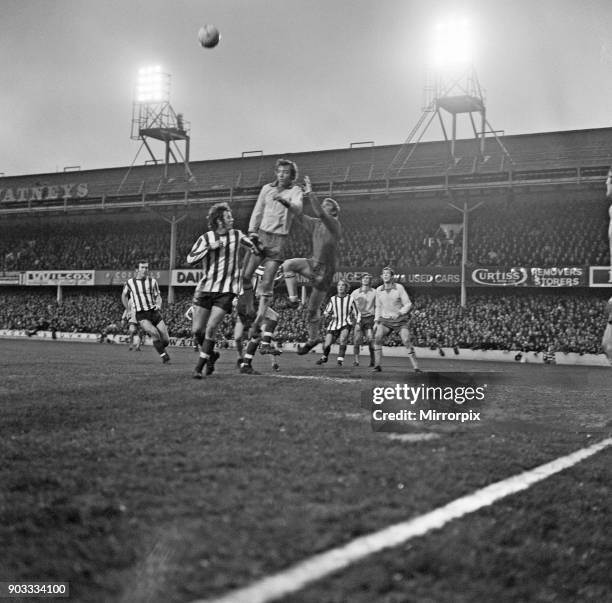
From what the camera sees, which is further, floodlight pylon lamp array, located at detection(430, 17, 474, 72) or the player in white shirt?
floodlight pylon lamp array, located at detection(430, 17, 474, 72)

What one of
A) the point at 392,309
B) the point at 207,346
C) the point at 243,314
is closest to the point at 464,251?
the point at 392,309

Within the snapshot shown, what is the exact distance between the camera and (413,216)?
41.0m

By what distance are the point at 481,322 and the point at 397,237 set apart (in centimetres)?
956

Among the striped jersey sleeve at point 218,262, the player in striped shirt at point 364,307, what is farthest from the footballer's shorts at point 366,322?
the striped jersey sleeve at point 218,262

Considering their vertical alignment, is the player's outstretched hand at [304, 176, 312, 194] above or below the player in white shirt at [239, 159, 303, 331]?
above

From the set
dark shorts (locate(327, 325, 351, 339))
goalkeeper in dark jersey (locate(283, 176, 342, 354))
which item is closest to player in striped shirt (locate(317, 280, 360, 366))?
dark shorts (locate(327, 325, 351, 339))

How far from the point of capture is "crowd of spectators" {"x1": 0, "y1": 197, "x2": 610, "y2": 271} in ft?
117

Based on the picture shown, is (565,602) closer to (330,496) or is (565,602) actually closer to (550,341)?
(330,496)

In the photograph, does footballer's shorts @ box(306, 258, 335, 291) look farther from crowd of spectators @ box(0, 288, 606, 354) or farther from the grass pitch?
crowd of spectators @ box(0, 288, 606, 354)

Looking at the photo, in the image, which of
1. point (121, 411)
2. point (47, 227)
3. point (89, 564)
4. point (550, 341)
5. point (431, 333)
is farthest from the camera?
point (47, 227)

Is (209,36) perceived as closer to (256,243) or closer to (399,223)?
(256,243)

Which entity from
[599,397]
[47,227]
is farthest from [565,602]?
[47,227]

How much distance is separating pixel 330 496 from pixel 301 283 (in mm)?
36737

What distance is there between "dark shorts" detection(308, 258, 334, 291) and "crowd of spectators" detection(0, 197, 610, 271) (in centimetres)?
2492
